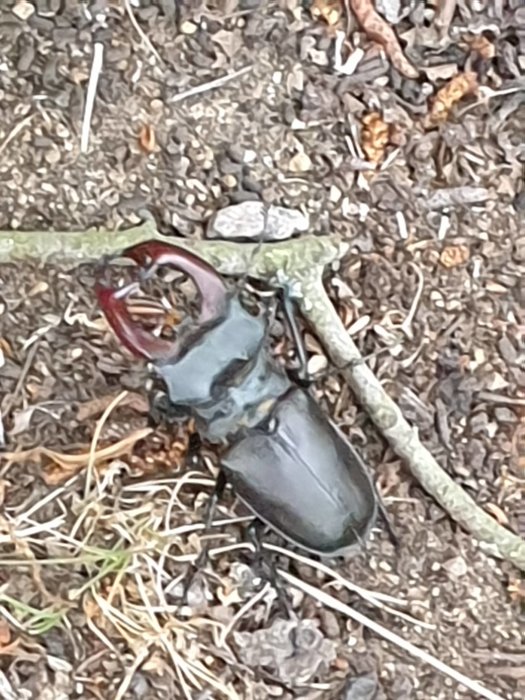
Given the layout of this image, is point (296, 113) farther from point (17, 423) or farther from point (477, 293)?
point (17, 423)

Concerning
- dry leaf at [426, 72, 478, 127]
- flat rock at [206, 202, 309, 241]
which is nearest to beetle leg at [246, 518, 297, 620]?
flat rock at [206, 202, 309, 241]

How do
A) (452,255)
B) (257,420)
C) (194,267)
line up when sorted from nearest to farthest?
(194,267) < (257,420) < (452,255)

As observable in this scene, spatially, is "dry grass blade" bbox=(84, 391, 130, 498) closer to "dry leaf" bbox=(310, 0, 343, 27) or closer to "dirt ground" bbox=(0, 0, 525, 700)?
"dirt ground" bbox=(0, 0, 525, 700)

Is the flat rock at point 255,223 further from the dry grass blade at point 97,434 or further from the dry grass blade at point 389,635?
the dry grass blade at point 389,635

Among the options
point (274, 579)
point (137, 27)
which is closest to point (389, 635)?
point (274, 579)

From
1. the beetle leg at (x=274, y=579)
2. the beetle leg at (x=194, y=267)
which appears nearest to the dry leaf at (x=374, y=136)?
the beetle leg at (x=194, y=267)

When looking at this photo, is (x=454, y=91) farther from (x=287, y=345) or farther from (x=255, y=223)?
(x=287, y=345)

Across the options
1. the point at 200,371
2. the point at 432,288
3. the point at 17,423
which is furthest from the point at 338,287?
the point at 17,423
